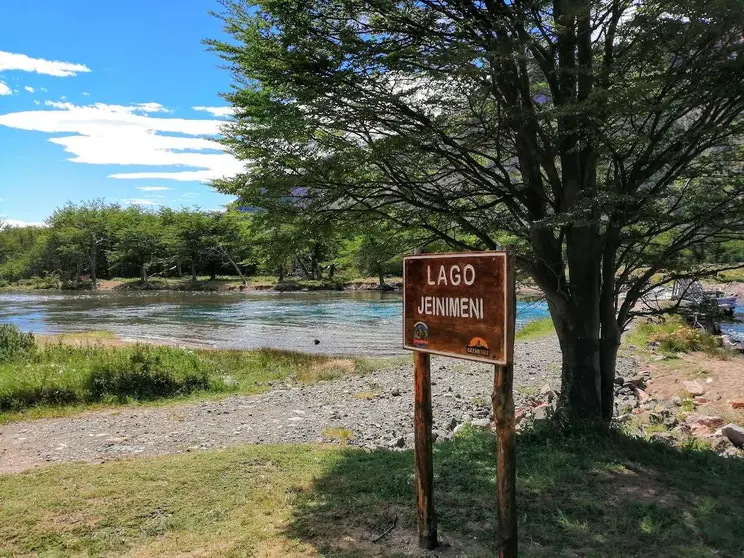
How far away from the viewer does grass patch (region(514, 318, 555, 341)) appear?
2106 cm

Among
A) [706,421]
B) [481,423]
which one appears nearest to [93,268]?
[481,423]

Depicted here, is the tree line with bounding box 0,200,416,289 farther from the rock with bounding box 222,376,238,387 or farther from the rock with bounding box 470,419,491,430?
the rock with bounding box 470,419,491,430

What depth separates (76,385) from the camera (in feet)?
33.3

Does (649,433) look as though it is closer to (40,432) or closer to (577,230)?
(577,230)

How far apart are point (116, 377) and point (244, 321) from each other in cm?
1752

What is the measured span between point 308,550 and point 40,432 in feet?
20.2

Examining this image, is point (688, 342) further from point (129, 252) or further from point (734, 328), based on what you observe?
point (129, 252)

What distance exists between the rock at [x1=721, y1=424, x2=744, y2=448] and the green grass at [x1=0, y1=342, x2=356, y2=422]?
820 cm

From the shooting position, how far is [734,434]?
670cm

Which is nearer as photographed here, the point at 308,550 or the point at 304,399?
the point at 308,550

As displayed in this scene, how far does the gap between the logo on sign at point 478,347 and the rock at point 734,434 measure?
5351 mm

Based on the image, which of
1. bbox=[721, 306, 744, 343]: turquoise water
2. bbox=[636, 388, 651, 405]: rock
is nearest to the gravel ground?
bbox=[636, 388, 651, 405]: rock

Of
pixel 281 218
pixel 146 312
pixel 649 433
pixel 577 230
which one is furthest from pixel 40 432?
pixel 146 312

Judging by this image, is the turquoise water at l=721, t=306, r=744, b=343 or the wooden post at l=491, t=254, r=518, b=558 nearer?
the wooden post at l=491, t=254, r=518, b=558
